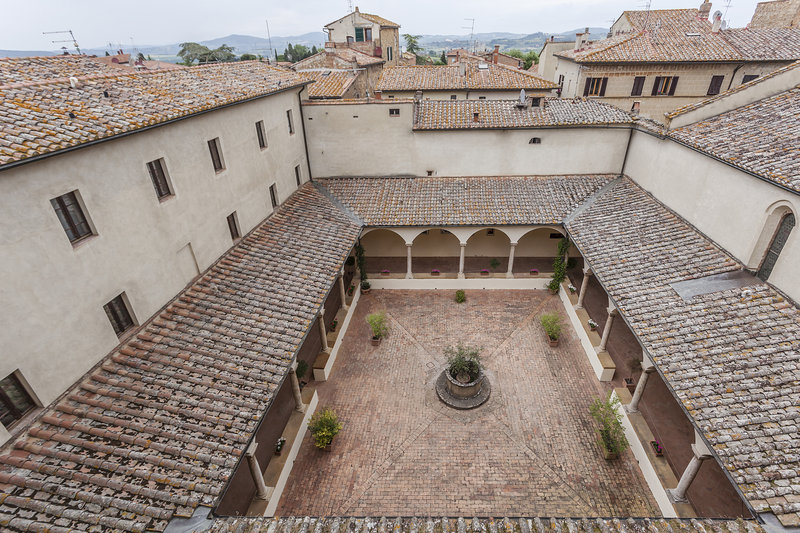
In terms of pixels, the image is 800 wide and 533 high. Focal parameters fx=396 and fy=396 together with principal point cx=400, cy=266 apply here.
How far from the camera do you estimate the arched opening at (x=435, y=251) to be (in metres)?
24.3

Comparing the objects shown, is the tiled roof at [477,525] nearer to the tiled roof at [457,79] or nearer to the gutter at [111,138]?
the gutter at [111,138]

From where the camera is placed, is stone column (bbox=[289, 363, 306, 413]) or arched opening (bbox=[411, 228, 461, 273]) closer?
stone column (bbox=[289, 363, 306, 413])

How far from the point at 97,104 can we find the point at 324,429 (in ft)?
37.8

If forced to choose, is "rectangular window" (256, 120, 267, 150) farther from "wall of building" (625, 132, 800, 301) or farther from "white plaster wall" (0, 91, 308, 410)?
"wall of building" (625, 132, 800, 301)

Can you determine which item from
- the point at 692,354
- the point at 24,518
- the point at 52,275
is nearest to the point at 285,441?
the point at 24,518

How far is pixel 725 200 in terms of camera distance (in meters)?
13.7

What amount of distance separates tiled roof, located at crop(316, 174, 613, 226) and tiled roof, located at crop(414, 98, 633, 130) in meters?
2.98

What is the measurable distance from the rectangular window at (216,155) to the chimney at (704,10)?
42.6 m

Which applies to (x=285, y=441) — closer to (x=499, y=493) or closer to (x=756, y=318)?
(x=499, y=493)

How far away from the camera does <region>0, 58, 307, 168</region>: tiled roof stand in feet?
26.9

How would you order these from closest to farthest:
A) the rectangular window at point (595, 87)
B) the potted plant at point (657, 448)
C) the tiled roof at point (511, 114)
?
the potted plant at point (657, 448)
the tiled roof at point (511, 114)
the rectangular window at point (595, 87)

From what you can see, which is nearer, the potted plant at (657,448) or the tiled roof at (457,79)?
the potted plant at (657,448)

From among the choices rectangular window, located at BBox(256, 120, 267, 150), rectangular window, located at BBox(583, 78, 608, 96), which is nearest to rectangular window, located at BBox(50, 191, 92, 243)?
rectangular window, located at BBox(256, 120, 267, 150)

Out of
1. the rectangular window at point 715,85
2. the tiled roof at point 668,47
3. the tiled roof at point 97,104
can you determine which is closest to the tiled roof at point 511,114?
the tiled roof at point 97,104
